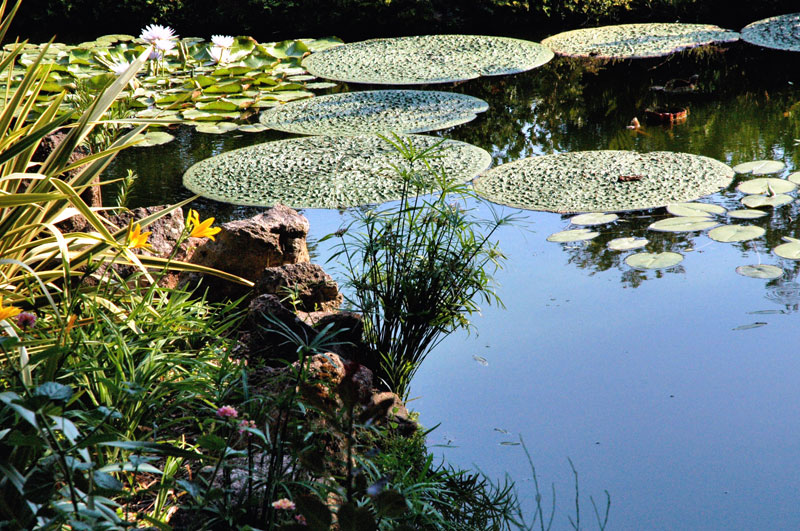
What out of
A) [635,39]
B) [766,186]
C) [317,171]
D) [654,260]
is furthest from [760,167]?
[635,39]

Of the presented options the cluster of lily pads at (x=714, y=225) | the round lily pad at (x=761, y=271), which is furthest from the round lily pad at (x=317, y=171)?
the round lily pad at (x=761, y=271)

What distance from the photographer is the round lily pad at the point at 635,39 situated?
5777mm

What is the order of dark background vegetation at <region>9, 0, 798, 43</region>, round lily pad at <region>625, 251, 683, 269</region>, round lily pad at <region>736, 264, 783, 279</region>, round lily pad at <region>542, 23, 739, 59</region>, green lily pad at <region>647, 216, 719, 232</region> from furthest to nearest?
dark background vegetation at <region>9, 0, 798, 43</region>, round lily pad at <region>542, 23, 739, 59</region>, green lily pad at <region>647, 216, 719, 232</region>, round lily pad at <region>625, 251, 683, 269</region>, round lily pad at <region>736, 264, 783, 279</region>

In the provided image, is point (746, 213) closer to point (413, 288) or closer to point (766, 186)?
point (766, 186)

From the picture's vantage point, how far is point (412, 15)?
6965 mm

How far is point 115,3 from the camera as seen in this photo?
7598mm

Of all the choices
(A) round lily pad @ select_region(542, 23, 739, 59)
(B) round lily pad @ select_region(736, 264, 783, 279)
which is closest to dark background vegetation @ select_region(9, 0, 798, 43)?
(A) round lily pad @ select_region(542, 23, 739, 59)

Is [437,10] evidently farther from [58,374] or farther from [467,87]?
[58,374]

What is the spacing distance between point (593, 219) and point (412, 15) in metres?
4.43

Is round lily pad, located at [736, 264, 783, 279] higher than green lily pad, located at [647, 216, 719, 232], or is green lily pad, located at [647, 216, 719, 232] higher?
green lily pad, located at [647, 216, 719, 232]

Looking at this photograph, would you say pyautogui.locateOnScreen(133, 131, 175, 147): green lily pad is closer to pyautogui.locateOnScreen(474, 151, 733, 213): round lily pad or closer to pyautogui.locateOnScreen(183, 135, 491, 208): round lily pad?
pyautogui.locateOnScreen(183, 135, 491, 208): round lily pad

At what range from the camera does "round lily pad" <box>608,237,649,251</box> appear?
2.93 m

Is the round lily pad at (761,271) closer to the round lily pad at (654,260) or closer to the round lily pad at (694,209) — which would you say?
the round lily pad at (654,260)

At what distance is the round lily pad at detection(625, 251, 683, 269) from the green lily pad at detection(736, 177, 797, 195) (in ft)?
2.31
